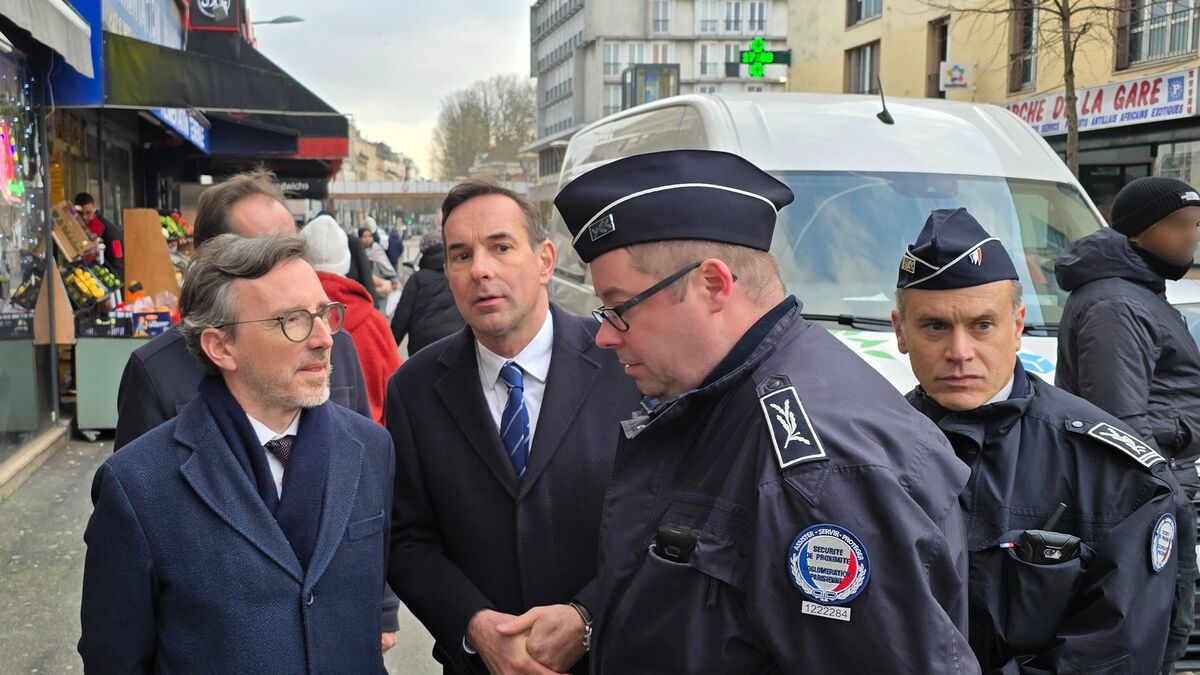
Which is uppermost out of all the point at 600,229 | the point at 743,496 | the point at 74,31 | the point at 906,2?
the point at 906,2

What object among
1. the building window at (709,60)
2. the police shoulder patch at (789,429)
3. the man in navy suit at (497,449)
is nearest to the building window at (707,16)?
the building window at (709,60)

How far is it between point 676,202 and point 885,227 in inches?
140

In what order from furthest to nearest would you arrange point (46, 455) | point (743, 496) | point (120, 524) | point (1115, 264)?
1. point (46, 455)
2. point (1115, 264)
3. point (120, 524)
4. point (743, 496)

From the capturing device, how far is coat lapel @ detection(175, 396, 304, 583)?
2.18m

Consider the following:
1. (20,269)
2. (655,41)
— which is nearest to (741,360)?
(20,269)

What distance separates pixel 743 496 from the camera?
4.79 feet

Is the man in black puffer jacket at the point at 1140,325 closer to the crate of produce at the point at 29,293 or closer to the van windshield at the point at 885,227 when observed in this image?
the van windshield at the point at 885,227

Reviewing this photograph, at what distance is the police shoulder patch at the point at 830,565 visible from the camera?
1338mm

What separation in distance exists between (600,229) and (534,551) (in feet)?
3.47

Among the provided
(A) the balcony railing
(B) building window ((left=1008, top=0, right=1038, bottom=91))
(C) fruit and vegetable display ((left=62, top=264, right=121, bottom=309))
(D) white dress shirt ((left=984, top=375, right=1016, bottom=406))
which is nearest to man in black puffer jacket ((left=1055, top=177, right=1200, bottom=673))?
(D) white dress shirt ((left=984, top=375, right=1016, bottom=406))

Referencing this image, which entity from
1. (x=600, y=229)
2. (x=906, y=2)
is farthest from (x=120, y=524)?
(x=906, y=2)

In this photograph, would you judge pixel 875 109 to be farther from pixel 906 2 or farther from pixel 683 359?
pixel 906 2

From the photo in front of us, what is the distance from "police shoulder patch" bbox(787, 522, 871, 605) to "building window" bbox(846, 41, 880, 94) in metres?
27.6

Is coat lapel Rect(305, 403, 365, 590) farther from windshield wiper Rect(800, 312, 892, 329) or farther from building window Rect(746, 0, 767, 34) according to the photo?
building window Rect(746, 0, 767, 34)
